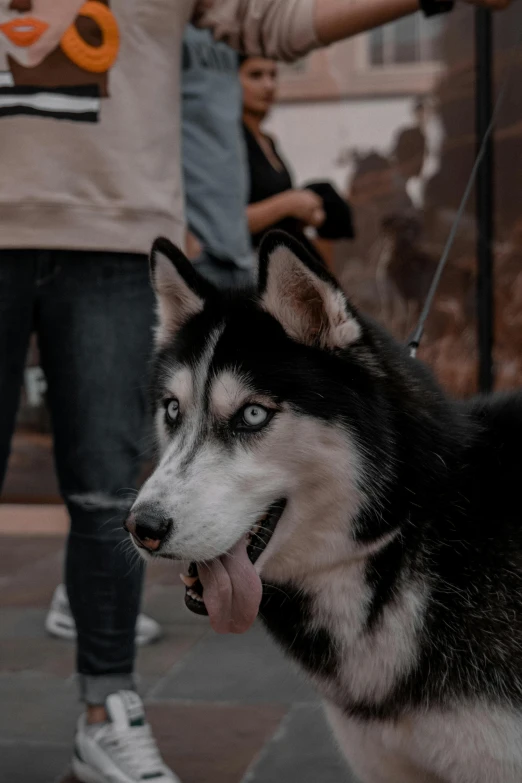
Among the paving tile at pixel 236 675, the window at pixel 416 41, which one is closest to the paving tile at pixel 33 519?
the paving tile at pixel 236 675

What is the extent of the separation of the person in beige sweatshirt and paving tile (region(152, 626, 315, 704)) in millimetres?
801

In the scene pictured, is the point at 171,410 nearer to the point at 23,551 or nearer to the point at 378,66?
the point at 23,551

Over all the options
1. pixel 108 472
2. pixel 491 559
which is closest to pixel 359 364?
pixel 491 559

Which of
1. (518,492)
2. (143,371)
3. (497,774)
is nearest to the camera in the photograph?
(497,774)

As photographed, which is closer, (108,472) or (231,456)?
(231,456)

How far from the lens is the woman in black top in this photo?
4.45 meters

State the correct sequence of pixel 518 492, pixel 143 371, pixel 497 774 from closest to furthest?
pixel 497 774, pixel 518 492, pixel 143 371

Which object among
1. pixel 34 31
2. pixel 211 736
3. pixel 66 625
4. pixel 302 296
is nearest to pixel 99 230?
pixel 34 31

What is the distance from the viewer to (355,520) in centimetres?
211

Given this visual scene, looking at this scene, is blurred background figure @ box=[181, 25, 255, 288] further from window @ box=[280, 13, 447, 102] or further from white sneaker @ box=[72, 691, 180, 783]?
window @ box=[280, 13, 447, 102]

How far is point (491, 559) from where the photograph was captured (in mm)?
2162

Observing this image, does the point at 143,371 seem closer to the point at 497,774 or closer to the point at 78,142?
the point at 78,142

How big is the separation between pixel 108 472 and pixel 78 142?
0.84m

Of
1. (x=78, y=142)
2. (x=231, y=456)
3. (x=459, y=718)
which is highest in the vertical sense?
(x=78, y=142)
